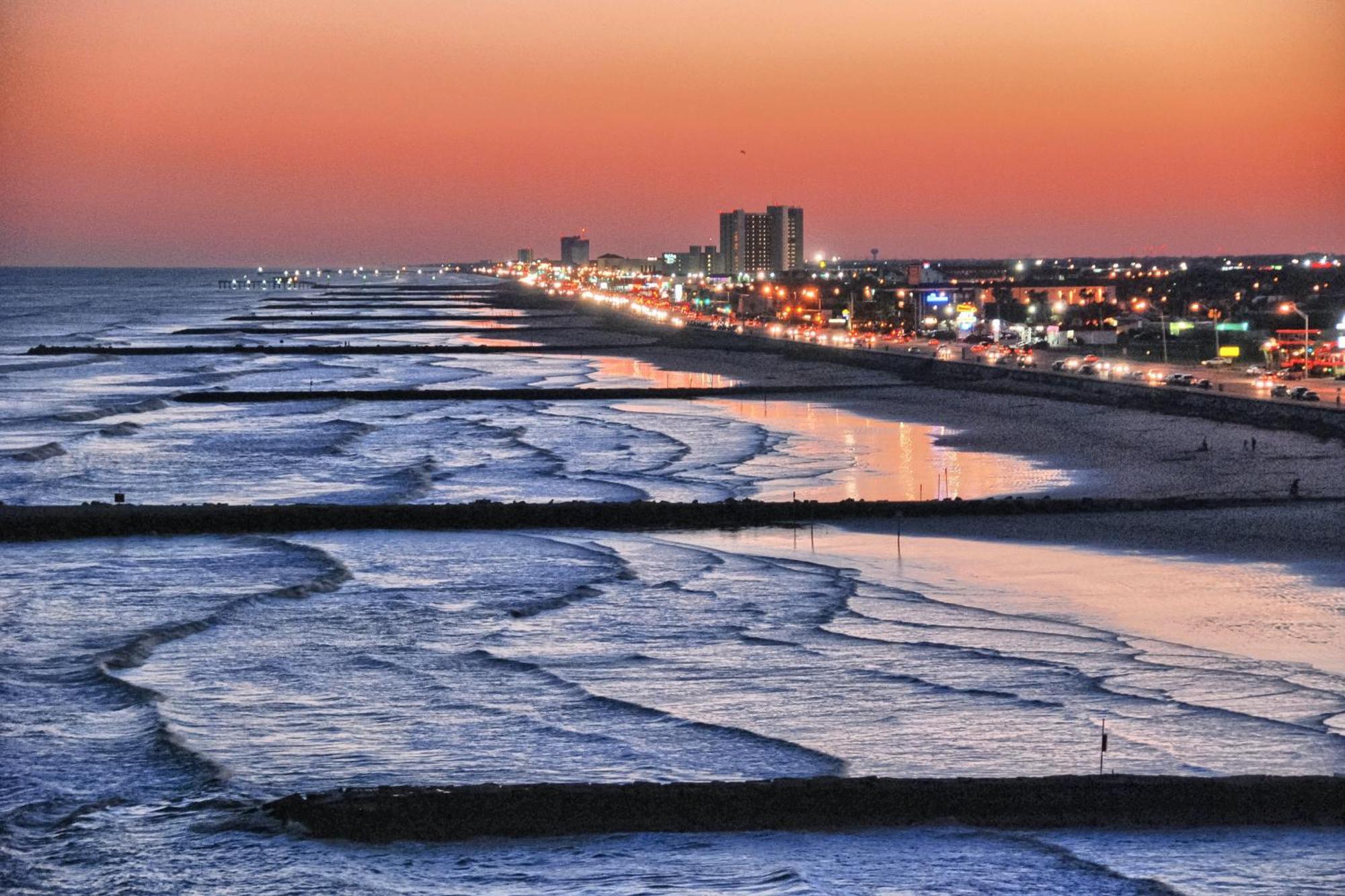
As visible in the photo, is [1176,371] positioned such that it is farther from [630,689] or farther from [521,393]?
[630,689]

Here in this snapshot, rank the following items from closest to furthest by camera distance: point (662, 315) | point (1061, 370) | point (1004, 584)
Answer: point (1004, 584), point (1061, 370), point (662, 315)

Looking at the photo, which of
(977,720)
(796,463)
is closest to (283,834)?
(977,720)

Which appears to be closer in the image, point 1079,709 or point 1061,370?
point 1079,709

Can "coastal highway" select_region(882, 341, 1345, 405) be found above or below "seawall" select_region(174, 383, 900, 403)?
above

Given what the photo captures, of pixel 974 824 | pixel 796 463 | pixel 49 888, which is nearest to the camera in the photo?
pixel 49 888

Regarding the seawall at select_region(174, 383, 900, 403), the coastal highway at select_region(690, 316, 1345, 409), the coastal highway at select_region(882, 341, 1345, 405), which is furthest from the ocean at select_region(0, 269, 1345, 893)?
the seawall at select_region(174, 383, 900, 403)

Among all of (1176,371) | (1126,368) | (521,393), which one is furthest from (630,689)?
(1176,371)

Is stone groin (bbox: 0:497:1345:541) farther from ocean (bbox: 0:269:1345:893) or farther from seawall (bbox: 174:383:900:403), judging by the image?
seawall (bbox: 174:383:900:403)

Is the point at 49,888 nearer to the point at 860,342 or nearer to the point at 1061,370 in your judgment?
the point at 1061,370
